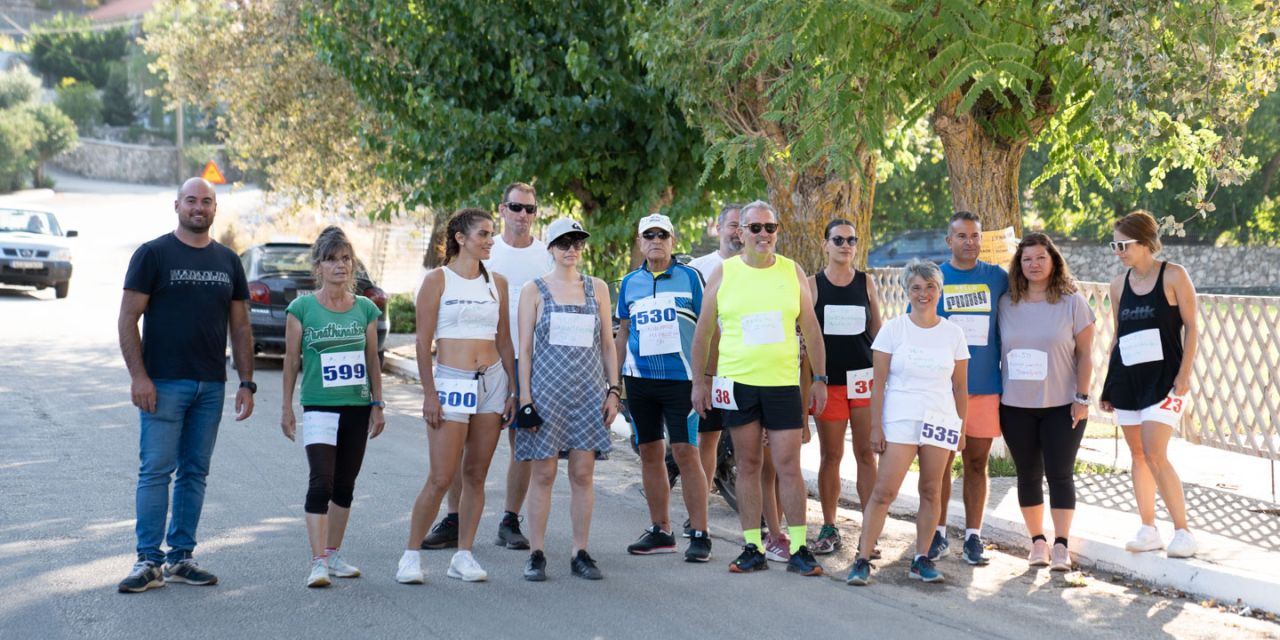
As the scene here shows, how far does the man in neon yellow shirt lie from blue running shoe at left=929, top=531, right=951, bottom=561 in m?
0.84

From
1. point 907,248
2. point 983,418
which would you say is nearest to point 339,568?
point 983,418

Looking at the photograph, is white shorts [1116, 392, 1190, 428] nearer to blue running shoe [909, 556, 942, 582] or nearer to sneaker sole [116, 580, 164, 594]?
blue running shoe [909, 556, 942, 582]

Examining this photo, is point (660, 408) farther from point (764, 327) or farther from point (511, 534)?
point (511, 534)

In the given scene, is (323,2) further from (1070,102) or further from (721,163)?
(1070,102)

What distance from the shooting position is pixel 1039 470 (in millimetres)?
7621

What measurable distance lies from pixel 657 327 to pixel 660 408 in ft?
1.61

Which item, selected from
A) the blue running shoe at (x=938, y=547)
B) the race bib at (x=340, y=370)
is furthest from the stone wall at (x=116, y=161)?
the blue running shoe at (x=938, y=547)

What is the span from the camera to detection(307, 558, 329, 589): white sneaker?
21.5 feet

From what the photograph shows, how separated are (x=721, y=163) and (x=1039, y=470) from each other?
8207mm

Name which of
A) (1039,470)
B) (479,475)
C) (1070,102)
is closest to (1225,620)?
(1039,470)

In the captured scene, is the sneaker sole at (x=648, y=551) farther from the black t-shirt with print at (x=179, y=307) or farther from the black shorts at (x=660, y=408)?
the black t-shirt with print at (x=179, y=307)

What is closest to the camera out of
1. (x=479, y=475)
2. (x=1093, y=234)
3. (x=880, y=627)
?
(x=880, y=627)

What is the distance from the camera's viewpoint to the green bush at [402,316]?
2220 centimetres

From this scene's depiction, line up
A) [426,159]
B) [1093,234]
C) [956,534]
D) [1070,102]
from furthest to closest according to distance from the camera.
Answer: [1093,234] < [426,159] < [1070,102] < [956,534]
